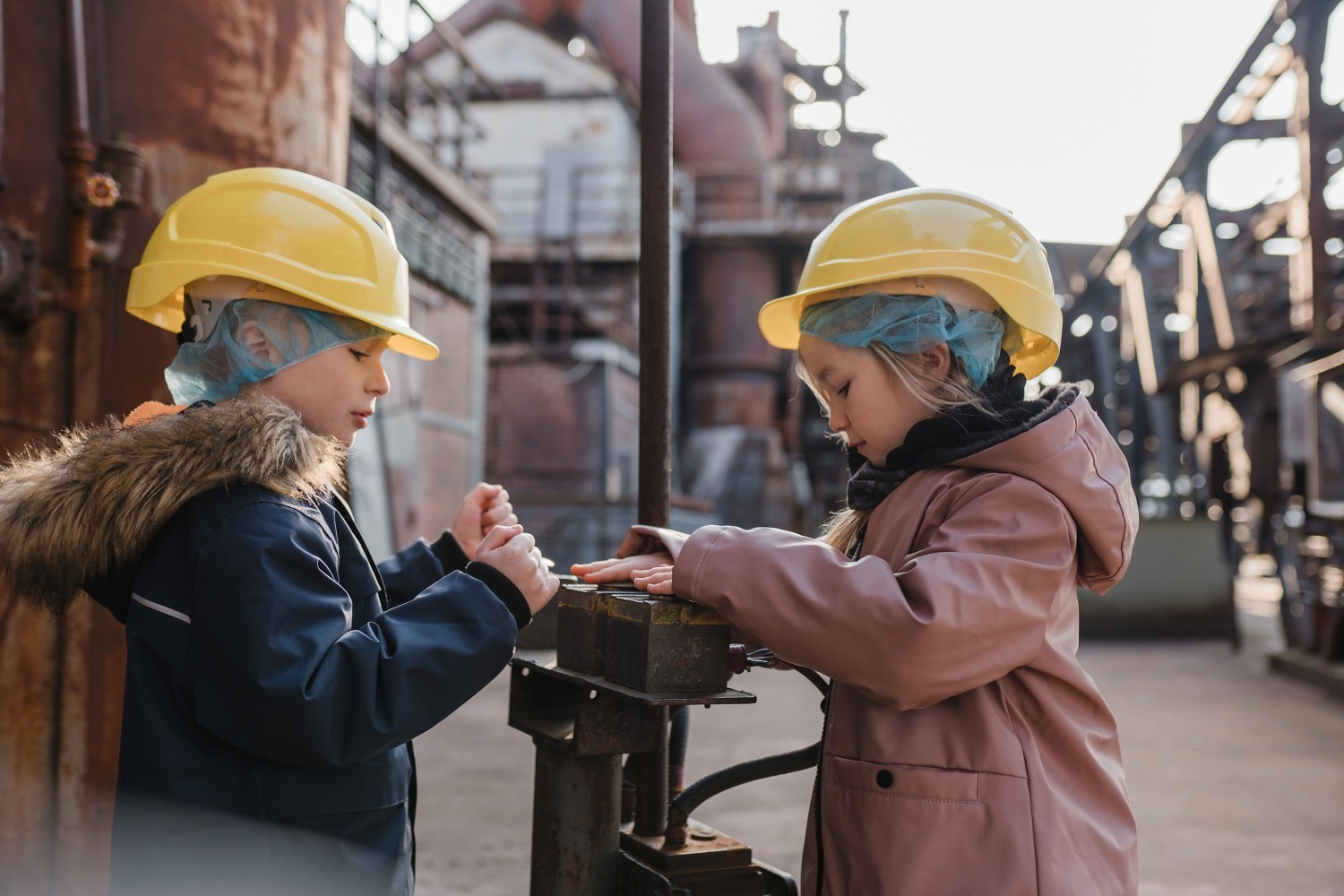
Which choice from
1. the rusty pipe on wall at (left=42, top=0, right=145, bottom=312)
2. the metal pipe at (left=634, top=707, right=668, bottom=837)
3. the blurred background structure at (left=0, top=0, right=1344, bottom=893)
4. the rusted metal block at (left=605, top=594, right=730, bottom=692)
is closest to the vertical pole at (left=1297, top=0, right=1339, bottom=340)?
the blurred background structure at (left=0, top=0, right=1344, bottom=893)

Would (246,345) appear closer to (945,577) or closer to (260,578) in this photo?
(260,578)

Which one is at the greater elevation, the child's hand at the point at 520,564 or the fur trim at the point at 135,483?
the fur trim at the point at 135,483

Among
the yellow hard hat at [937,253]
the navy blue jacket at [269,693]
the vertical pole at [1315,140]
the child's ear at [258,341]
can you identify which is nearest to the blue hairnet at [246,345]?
the child's ear at [258,341]

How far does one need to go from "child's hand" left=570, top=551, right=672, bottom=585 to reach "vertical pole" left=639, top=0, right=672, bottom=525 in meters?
0.32

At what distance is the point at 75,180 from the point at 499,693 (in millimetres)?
5021

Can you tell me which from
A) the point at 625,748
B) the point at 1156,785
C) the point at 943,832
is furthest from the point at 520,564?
the point at 1156,785

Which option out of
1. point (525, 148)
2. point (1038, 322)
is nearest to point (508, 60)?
point (525, 148)

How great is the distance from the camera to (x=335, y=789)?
57.3 inches

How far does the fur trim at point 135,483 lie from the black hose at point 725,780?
2.84ft

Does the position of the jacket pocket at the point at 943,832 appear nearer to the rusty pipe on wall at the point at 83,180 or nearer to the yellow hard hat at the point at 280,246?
the yellow hard hat at the point at 280,246

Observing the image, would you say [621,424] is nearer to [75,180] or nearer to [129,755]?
[75,180]

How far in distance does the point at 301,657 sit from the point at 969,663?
2.81 feet

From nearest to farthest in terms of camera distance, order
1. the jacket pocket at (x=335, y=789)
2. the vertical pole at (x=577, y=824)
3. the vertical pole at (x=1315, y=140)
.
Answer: the jacket pocket at (x=335, y=789), the vertical pole at (x=577, y=824), the vertical pole at (x=1315, y=140)

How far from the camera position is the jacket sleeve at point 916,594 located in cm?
137
